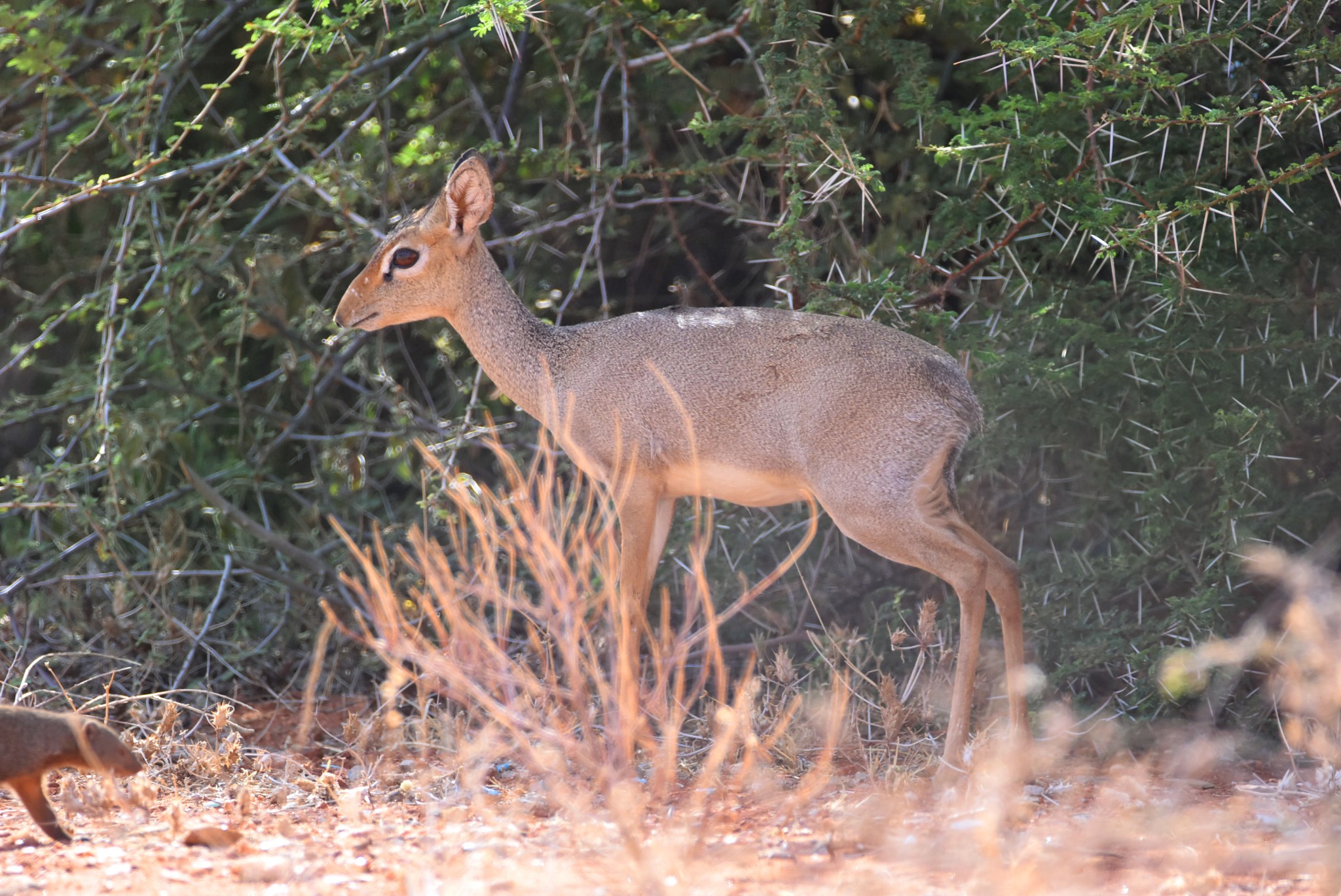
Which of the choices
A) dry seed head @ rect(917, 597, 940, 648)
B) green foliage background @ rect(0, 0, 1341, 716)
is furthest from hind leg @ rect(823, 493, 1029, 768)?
green foliage background @ rect(0, 0, 1341, 716)

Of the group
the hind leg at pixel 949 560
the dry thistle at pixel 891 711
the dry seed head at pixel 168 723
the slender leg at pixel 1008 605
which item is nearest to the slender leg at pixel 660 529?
the hind leg at pixel 949 560

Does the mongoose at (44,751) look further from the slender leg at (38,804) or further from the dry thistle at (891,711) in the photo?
the dry thistle at (891,711)

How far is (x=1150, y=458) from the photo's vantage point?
557cm

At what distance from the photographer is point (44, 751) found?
384 centimetres

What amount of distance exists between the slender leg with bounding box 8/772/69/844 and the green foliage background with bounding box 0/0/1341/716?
2006 mm

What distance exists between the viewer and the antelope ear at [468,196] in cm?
555

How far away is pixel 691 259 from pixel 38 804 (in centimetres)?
411

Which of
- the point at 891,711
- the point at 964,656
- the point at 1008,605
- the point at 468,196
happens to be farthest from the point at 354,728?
the point at 1008,605

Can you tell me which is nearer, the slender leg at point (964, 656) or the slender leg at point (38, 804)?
the slender leg at point (38, 804)

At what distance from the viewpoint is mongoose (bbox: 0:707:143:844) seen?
3.79 meters

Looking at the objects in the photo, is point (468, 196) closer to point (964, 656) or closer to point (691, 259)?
point (691, 259)

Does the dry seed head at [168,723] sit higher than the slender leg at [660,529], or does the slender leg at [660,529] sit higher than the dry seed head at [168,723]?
the dry seed head at [168,723]

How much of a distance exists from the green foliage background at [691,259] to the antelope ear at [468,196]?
2.13 ft

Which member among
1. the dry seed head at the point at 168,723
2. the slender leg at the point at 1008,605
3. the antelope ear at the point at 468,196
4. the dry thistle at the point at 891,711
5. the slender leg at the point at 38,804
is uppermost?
the antelope ear at the point at 468,196
